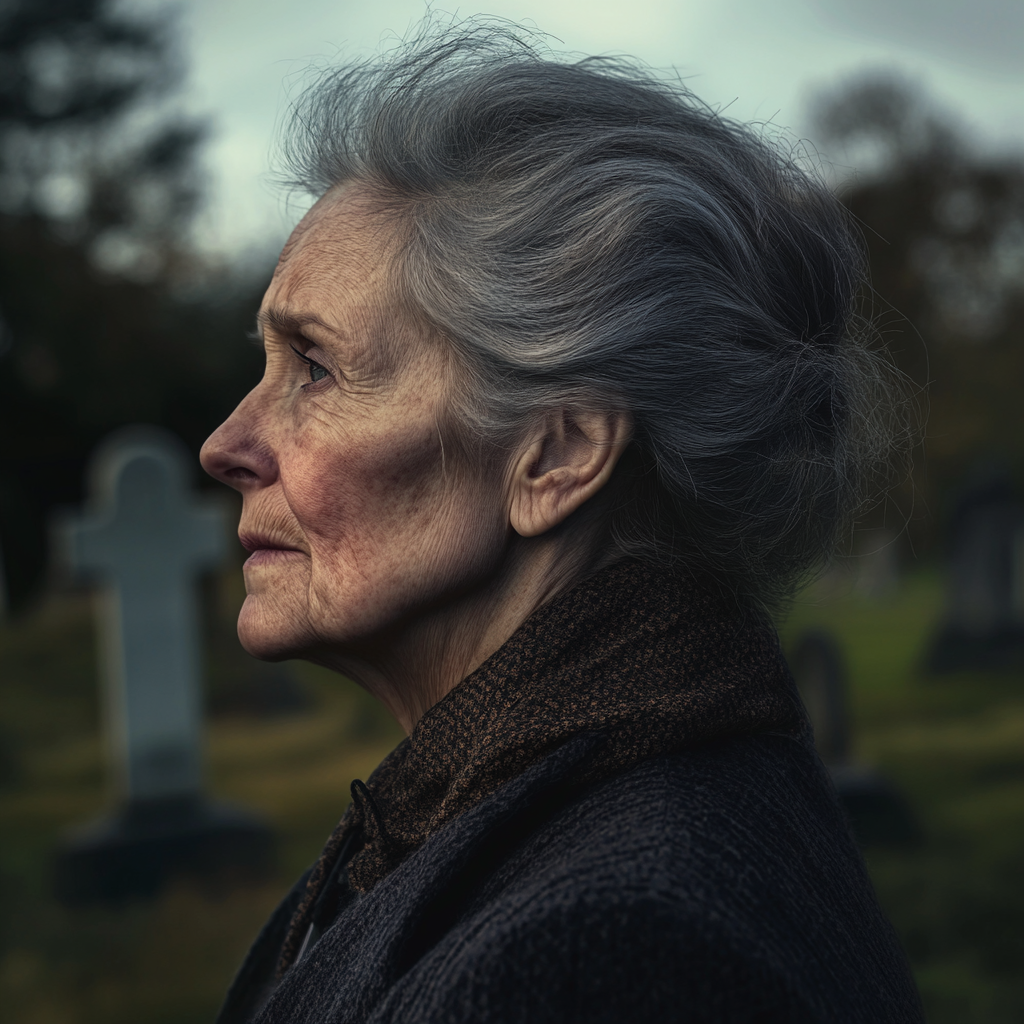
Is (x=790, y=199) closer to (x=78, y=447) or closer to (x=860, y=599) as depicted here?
(x=78, y=447)

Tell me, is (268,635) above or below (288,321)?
below

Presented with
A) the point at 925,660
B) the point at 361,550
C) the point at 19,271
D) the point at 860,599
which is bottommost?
the point at 860,599

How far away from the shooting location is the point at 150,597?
602cm

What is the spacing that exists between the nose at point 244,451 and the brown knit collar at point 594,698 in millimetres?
515

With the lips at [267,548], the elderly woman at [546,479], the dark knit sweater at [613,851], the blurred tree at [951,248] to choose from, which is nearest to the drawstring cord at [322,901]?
the elderly woman at [546,479]

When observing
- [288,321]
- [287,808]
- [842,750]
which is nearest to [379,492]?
[288,321]

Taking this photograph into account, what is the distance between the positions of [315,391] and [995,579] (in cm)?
933

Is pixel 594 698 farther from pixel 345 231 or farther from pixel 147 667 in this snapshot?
pixel 147 667

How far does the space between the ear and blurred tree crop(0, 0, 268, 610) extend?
1286 centimetres

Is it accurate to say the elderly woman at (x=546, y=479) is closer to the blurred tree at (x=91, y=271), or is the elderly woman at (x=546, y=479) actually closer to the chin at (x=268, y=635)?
the chin at (x=268, y=635)

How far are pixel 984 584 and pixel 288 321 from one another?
9320mm

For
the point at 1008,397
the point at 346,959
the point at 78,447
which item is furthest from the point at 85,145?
the point at 346,959

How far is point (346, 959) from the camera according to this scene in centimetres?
131

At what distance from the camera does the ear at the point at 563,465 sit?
1.54 metres
